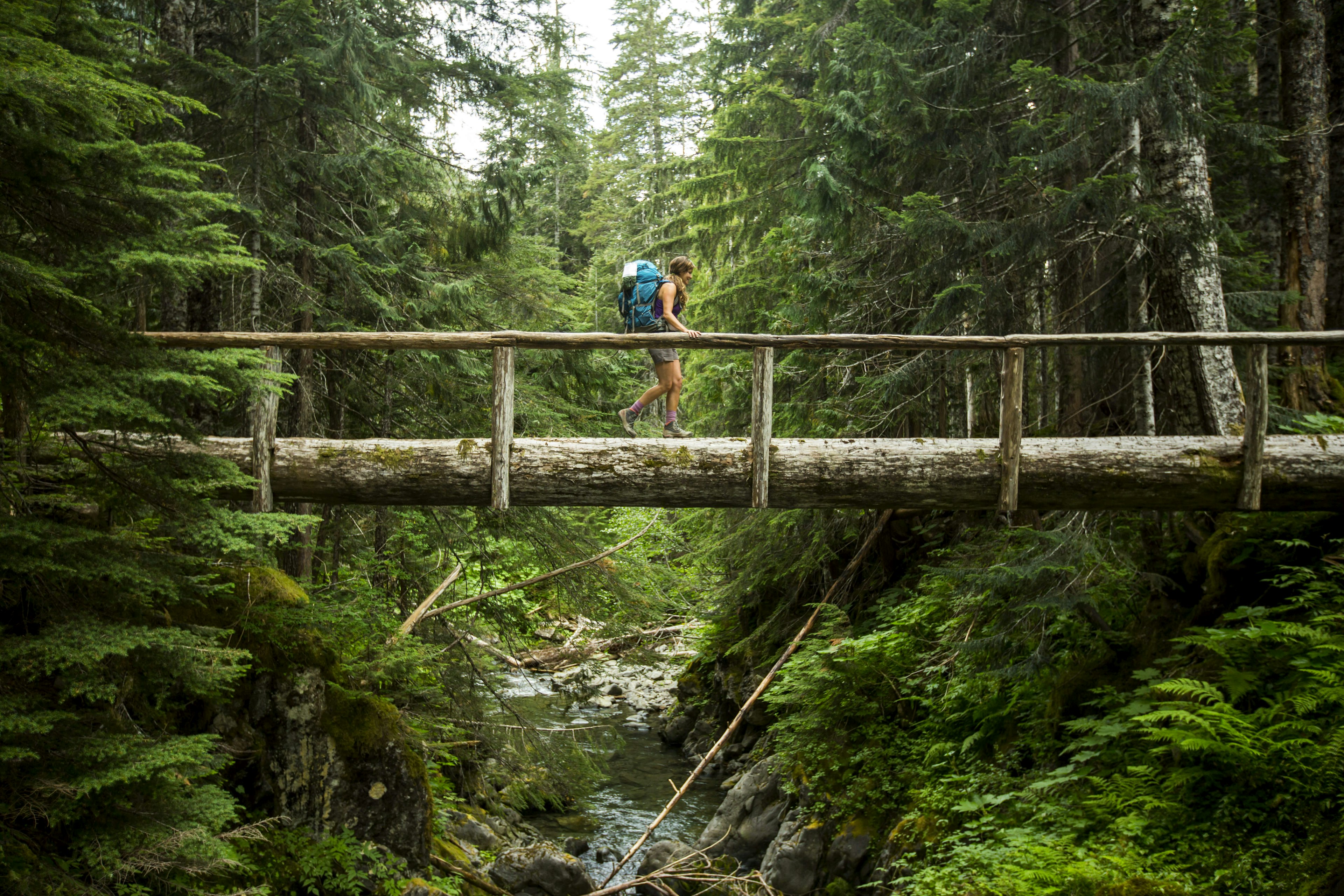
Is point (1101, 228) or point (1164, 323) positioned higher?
point (1101, 228)

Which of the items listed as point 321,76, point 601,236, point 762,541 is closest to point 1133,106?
point 762,541

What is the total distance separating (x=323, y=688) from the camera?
646 centimetres

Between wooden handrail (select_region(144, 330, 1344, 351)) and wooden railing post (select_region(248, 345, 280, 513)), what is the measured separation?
14.3 inches

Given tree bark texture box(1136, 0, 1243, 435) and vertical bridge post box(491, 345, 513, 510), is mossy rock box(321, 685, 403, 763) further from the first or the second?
tree bark texture box(1136, 0, 1243, 435)

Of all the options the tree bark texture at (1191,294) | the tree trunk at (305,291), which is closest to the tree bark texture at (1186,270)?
the tree bark texture at (1191,294)

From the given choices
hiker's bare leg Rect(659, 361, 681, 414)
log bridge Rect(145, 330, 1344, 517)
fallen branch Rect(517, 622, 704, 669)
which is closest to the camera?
log bridge Rect(145, 330, 1344, 517)

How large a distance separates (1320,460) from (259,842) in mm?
8038

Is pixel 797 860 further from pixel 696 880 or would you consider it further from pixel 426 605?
pixel 426 605

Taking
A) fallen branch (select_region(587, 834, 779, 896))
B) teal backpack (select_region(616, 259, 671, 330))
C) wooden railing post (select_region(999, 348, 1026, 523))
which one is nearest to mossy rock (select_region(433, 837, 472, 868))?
fallen branch (select_region(587, 834, 779, 896))

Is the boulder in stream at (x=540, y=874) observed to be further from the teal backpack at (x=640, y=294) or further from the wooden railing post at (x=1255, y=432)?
the wooden railing post at (x=1255, y=432)

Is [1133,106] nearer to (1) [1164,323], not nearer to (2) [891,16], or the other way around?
(1) [1164,323]

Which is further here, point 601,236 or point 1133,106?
point 601,236

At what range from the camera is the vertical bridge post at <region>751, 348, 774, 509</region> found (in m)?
6.04

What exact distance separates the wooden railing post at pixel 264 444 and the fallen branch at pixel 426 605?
1922 mm
